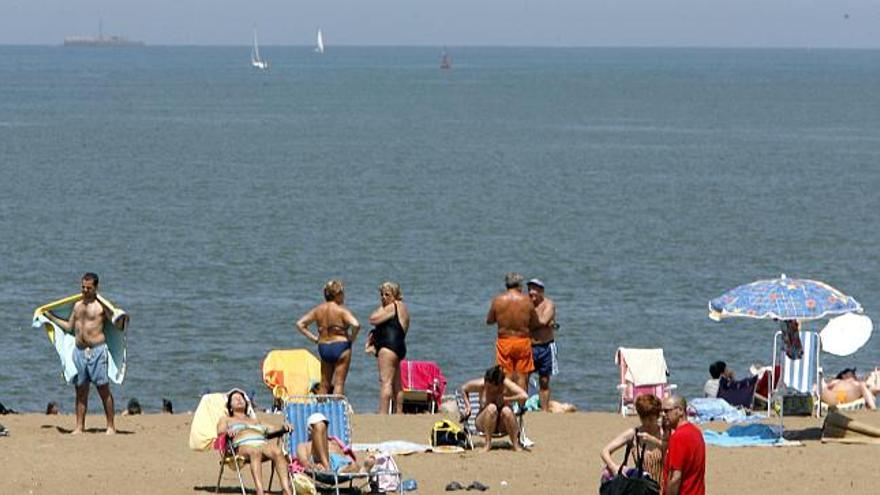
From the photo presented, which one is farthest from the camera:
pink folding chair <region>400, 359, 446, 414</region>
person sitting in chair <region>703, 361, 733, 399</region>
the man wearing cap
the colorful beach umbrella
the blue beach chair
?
person sitting in chair <region>703, 361, 733, 399</region>

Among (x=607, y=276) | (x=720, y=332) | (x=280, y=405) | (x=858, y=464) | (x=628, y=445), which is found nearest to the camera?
(x=628, y=445)

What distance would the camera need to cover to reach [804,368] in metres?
16.5

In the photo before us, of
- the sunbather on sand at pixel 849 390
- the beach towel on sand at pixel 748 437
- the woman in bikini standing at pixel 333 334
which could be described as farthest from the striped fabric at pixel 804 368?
the woman in bikini standing at pixel 333 334

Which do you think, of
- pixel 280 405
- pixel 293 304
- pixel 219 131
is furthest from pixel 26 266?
pixel 219 131

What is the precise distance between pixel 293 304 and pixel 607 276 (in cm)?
682

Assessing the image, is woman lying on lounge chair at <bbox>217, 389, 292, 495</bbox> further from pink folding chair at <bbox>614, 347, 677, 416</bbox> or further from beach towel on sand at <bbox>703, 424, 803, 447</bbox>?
pink folding chair at <bbox>614, 347, 677, 416</bbox>

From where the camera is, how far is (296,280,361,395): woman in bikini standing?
16.3 meters

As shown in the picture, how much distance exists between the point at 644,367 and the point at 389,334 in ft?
9.61

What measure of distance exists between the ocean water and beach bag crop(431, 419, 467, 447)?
838cm

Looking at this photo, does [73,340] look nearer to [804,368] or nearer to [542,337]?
[542,337]

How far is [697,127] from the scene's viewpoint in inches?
3775

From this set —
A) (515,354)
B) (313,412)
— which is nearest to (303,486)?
(313,412)

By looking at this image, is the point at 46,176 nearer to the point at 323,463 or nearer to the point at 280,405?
the point at 280,405

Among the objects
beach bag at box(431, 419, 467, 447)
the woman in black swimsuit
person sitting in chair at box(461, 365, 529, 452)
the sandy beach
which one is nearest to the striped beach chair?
the sandy beach
